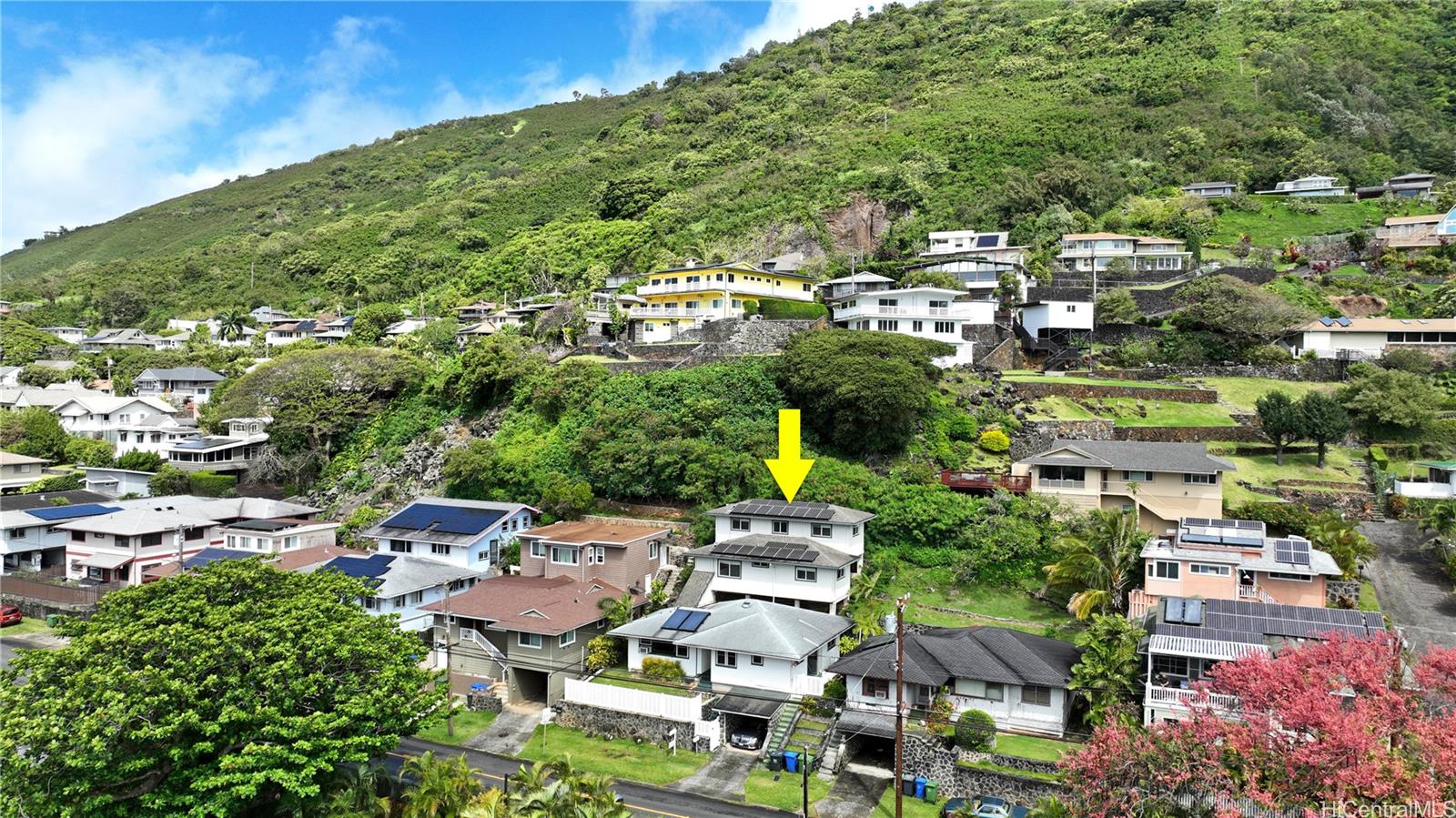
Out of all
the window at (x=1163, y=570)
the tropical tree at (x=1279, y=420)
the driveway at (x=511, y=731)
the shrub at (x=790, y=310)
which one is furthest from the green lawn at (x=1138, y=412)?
the driveway at (x=511, y=731)

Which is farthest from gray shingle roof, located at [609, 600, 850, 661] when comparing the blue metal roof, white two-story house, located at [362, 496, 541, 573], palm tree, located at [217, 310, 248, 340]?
palm tree, located at [217, 310, 248, 340]

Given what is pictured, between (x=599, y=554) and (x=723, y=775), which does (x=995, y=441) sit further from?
(x=723, y=775)

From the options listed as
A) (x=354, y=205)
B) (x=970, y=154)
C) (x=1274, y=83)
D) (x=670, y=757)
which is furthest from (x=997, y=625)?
(x=354, y=205)

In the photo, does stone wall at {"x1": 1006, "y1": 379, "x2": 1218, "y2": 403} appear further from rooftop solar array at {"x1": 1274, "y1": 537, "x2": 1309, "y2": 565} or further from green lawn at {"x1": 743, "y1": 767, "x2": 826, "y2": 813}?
green lawn at {"x1": 743, "y1": 767, "x2": 826, "y2": 813}

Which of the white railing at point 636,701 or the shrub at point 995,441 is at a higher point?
the shrub at point 995,441

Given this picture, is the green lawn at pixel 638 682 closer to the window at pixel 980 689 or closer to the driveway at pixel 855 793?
the driveway at pixel 855 793

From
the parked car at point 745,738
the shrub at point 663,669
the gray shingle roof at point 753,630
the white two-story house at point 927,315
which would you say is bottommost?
the parked car at point 745,738

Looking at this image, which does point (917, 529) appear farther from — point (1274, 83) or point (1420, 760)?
point (1274, 83)

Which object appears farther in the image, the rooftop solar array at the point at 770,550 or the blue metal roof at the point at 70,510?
the blue metal roof at the point at 70,510
